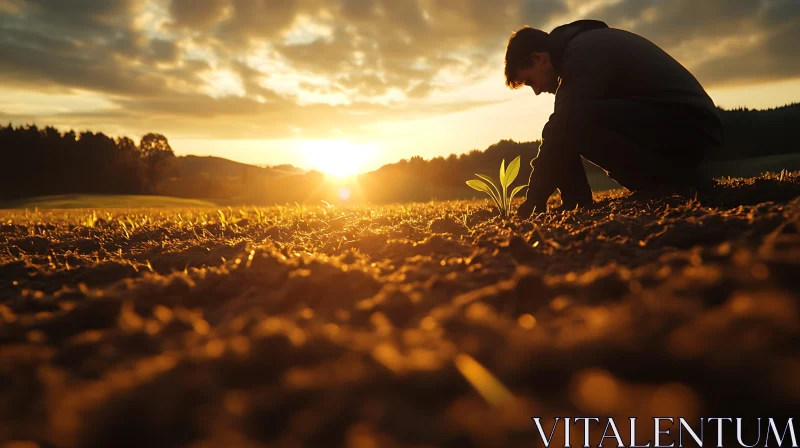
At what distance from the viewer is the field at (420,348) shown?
0.67 meters

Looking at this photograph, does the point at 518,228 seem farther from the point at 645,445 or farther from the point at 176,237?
the point at 176,237

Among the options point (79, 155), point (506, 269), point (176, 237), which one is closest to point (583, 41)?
point (506, 269)

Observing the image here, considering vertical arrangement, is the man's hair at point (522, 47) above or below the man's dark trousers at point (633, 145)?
above

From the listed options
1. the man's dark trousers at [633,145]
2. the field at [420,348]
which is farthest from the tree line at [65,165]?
the field at [420,348]

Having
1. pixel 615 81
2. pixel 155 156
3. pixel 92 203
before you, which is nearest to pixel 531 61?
pixel 615 81

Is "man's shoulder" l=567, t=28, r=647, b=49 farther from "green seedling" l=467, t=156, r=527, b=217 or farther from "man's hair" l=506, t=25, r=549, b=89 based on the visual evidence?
"green seedling" l=467, t=156, r=527, b=217

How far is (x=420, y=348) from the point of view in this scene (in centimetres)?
92

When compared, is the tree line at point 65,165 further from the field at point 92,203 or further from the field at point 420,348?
the field at point 420,348

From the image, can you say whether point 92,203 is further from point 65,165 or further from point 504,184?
point 504,184

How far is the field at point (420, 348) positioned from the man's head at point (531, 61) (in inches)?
102

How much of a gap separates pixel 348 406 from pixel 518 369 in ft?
1.02

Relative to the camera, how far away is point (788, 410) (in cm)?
64

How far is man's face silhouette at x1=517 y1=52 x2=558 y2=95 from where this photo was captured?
3.96 metres

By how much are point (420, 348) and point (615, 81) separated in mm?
3384
